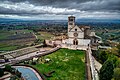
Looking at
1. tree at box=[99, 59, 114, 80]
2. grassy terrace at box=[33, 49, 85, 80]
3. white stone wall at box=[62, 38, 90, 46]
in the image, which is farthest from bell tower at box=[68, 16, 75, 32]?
tree at box=[99, 59, 114, 80]

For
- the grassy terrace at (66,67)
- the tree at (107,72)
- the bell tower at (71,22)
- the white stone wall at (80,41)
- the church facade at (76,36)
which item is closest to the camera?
the tree at (107,72)

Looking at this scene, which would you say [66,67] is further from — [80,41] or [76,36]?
[76,36]

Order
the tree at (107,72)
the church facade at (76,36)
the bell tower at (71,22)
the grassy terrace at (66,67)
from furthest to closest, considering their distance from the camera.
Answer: the bell tower at (71,22)
the church facade at (76,36)
the grassy terrace at (66,67)
the tree at (107,72)

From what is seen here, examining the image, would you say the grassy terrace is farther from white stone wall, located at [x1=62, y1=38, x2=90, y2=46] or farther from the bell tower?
the bell tower

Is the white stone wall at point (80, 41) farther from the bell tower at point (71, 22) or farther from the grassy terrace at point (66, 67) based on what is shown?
the grassy terrace at point (66, 67)

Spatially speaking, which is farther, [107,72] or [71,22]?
[71,22]

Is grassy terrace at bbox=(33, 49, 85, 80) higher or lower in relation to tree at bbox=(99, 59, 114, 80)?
lower

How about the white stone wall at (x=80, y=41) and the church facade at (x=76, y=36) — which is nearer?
the white stone wall at (x=80, y=41)

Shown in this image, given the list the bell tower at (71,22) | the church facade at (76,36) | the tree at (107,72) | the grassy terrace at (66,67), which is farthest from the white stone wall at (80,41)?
the tree at (107,72)

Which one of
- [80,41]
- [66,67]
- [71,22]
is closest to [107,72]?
[66,67]
